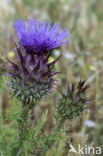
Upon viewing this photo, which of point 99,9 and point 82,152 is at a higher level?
point 99,9

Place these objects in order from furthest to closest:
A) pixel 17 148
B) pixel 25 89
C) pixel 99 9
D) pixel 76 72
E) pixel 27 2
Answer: pixel 99 9 → pixel 27 2 → pixel 76 72 → pixel 17 148 → pixel 25 89

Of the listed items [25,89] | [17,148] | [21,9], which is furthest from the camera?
[21,9]

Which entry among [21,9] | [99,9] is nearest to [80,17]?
[21,9]

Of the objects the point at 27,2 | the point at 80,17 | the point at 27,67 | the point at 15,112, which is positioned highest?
the point at 27,2

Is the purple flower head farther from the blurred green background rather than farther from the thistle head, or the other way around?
the blurred green background

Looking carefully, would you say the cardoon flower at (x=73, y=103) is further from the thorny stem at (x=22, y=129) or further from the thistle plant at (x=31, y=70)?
the thorny stem at (x=22, y=129)

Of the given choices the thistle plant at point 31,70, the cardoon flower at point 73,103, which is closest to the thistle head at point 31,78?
the thistle plant at point 31,70

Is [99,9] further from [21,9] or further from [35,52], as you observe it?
[35,52]
